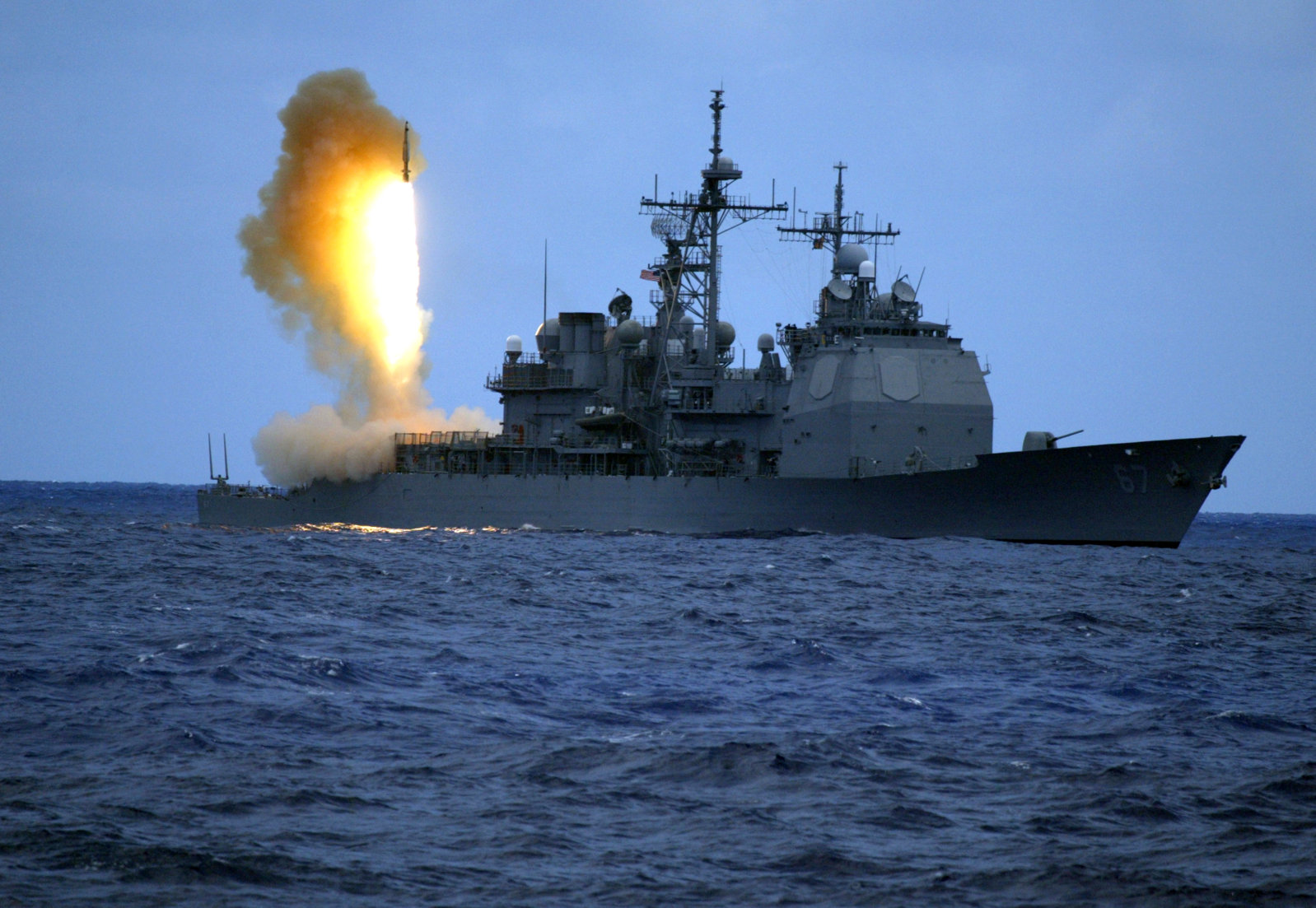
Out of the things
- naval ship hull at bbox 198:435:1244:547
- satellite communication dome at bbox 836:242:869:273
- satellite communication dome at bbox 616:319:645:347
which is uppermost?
satellite communication dome at bbox 836:242:869:273

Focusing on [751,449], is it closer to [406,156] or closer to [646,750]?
[406,156]

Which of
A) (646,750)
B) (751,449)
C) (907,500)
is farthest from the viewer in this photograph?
(751,449)

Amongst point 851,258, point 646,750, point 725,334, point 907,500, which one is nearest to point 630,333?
point 725,334

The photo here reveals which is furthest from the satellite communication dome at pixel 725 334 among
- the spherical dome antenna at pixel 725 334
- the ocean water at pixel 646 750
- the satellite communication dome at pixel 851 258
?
the ocean water at pixel 646 750

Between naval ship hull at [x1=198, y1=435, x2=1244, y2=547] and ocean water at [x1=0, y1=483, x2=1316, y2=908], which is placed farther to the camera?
naval ship hull at [x1=198, y1=435, x2=1244, y2=547]

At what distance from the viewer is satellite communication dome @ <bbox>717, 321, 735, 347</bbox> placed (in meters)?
44.1

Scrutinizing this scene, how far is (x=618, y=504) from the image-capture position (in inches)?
1521

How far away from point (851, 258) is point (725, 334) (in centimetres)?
528

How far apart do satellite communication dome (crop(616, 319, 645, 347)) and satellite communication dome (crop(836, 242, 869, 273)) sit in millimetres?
6275

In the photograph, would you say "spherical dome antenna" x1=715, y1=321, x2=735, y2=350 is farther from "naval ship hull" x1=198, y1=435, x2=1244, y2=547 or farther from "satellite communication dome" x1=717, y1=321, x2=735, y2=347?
"naval ship hull" x1=198, y1=435, x2=1244, y2=547

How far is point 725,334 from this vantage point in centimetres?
4425

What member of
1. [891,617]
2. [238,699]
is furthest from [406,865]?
[891,617]

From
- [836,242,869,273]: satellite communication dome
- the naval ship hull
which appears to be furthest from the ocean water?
[836,242,869,273]: satellite communication dome

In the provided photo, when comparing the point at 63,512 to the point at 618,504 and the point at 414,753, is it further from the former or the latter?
the point at 414,753
